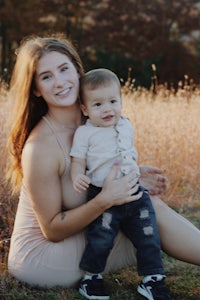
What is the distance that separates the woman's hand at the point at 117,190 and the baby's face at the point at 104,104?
0.23 m

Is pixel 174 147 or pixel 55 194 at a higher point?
pixel 174 147

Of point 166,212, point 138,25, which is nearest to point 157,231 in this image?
point 166,212

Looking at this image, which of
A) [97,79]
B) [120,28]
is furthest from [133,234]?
[120,28]

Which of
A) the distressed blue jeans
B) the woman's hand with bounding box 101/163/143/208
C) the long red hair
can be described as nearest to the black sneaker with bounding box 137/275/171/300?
the distressed blue jeans

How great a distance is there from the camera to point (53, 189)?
2.78 m

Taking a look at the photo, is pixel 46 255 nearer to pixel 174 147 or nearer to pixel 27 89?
pixel 27 89

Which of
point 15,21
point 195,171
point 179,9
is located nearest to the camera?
point 195,171

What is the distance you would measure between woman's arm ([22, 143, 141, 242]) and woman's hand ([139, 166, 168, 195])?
1.31 feet

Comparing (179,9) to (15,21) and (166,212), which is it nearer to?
(15,21)

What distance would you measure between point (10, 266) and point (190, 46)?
18.4 meters

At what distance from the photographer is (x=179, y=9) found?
2150 centimetres

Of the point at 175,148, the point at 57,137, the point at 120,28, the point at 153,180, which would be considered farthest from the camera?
the point at 120,28

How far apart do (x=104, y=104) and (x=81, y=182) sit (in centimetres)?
40

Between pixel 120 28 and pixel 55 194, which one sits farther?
pixel 120 28
